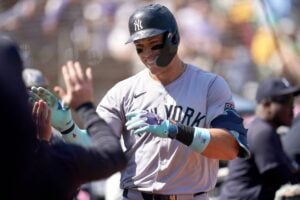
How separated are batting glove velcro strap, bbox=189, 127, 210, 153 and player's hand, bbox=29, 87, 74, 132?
72cm

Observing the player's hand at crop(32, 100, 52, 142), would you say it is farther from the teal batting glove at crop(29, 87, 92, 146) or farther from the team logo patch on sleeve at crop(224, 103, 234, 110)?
the team logo patch on sleeve at crop(224, 103, 234, 110)

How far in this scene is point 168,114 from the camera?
17.5ft

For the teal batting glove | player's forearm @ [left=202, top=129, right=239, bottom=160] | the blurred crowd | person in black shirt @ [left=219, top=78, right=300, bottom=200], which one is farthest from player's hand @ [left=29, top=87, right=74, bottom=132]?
the blurred crowd

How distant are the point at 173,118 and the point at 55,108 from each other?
95cm

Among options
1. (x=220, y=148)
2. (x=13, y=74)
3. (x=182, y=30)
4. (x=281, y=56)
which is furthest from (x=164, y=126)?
(x=182, y=30)

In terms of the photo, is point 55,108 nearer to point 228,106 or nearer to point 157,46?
point 157,46

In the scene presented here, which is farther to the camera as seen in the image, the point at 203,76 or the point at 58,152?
the point at 203,76

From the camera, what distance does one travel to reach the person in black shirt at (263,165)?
6.96 meters

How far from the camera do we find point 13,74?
2.96 m

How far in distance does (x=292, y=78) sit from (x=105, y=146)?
840 centimetres

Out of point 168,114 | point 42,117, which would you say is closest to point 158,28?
point 168,114

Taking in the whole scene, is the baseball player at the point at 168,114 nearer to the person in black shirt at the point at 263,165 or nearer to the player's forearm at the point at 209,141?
the player's forearm at the point at 209,141

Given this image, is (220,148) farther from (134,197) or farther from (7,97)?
(7,97)

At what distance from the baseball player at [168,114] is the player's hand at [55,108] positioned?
1.26ft
